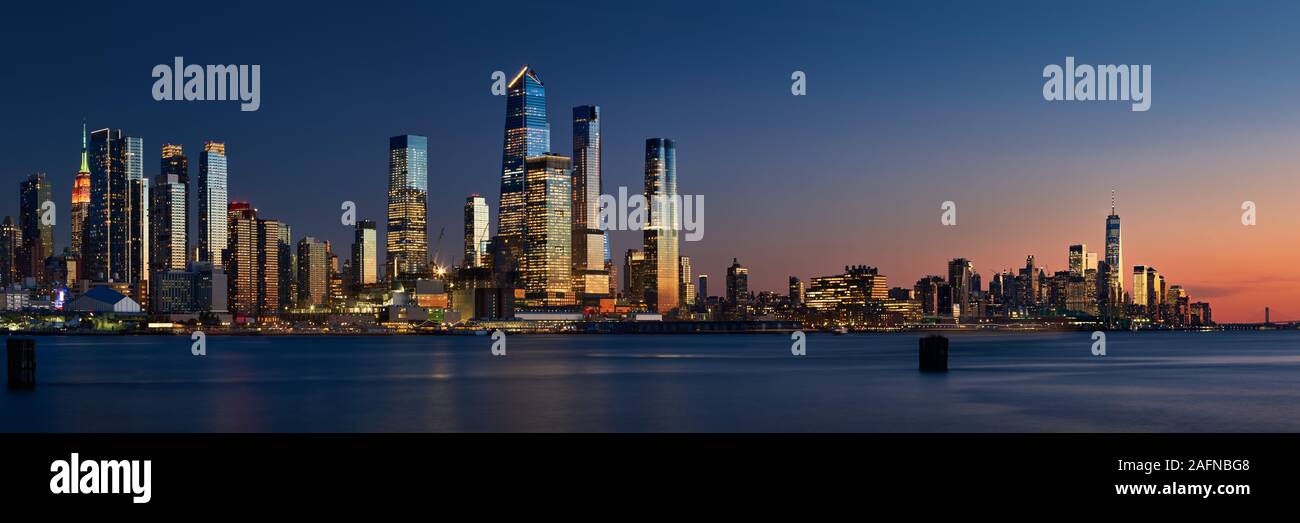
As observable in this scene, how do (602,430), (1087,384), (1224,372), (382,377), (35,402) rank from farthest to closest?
1. (1224,372)
2. (382,377)
3. (1087,384)
4. (35,402)
5. (602,430)

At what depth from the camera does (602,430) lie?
56.2 metres

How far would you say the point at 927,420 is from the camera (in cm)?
5912

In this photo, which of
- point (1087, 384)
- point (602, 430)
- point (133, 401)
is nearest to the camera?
point (602, 430)
